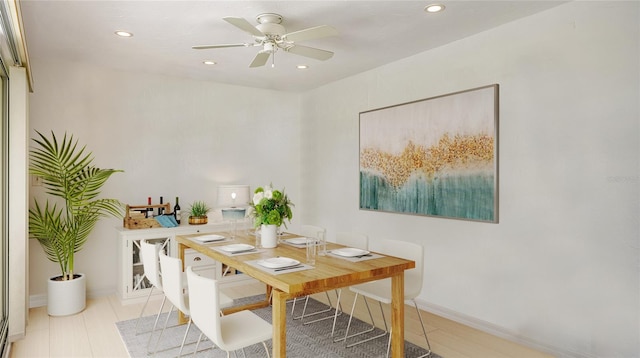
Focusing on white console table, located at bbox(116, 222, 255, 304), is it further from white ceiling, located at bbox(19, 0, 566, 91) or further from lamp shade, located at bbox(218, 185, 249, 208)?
white ceiling, located at bbox(19, 0, 566, 91)

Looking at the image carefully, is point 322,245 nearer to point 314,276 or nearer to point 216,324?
point 314,276

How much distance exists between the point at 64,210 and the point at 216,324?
3034 mm

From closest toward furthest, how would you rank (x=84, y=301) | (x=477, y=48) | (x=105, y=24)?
(x=105, y=24) < (x=477, y=48) < (x=84, y=301)

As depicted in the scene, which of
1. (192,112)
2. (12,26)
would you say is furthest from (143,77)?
(12,26)

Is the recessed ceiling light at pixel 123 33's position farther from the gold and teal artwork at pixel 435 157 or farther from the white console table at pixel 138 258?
the gold and teal artwork at pixel 435 157

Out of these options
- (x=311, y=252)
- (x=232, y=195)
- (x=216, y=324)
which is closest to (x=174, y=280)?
(x=216, y=324)

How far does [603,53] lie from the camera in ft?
8.63

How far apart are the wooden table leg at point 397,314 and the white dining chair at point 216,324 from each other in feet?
2.69

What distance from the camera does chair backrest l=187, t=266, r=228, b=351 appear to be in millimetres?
1993

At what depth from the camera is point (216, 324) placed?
1999 millimetres

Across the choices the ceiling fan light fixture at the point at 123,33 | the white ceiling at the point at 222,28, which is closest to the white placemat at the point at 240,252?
the white ceiling at the point at 222,28

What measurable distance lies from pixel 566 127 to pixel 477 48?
1024 mm

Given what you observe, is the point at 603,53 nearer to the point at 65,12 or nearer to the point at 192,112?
the point at 65,12

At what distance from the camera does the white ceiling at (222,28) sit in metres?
2.79
